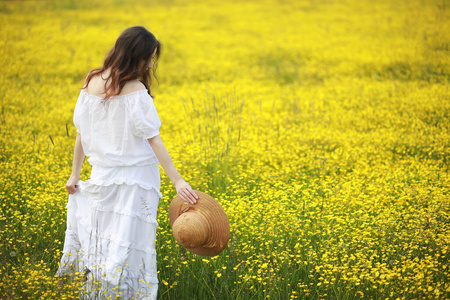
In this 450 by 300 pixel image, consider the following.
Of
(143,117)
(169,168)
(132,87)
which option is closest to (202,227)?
(169,168)

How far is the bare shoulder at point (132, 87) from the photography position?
9.19 ft

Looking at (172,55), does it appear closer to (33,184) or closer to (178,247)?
(33,184)

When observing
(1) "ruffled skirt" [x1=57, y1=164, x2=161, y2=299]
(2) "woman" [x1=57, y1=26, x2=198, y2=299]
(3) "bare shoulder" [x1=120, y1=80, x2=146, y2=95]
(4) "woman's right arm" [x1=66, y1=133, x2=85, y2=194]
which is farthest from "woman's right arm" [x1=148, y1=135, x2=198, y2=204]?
(4) "woman's right arm" [x1=66, y1=133, x2=85, y2=194]

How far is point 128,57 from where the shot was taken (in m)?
2.75

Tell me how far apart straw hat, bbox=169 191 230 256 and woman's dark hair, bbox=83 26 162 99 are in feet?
2.97

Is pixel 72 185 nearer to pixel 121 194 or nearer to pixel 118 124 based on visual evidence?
pixel 121 194

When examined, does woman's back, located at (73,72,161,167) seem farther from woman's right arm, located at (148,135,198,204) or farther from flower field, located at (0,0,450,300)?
flower field, located at (0,0,450,300)

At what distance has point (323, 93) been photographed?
967 cm

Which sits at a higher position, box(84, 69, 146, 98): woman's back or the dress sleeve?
box(84, 69, 146, 98): woman's back

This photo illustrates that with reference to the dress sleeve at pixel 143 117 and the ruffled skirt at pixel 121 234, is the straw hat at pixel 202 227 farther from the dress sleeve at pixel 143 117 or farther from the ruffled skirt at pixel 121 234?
the dress sleeve at pixel 143 117

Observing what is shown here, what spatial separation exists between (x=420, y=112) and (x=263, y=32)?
953cm

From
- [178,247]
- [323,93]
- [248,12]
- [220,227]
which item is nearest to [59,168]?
[178,247]

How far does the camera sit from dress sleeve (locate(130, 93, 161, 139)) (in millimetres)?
2760

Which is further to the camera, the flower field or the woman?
the flower field
